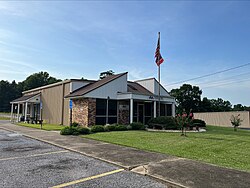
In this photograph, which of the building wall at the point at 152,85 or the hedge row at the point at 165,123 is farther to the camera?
the building wall at the point at 152,85

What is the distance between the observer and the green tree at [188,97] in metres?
53.3

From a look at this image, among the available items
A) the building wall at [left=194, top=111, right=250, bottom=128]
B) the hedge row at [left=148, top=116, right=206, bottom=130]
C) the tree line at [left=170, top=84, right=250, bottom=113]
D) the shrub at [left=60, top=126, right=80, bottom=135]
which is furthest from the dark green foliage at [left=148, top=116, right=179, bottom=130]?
the tree line at [left=170, top=84, right=250, bottom=113]

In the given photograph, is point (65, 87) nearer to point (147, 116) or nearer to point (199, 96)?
point (147, 116)

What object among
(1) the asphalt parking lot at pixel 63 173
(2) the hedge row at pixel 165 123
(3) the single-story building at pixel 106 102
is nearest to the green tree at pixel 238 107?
(3) the single-story building at pixel 106 102

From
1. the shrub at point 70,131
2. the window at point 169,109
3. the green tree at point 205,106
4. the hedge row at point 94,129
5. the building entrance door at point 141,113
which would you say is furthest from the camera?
the green tree at point 205,106

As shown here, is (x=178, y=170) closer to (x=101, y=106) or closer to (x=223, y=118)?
(x=101, y=106)

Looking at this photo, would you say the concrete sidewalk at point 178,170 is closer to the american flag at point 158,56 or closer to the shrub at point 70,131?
the shrub at point 70,131

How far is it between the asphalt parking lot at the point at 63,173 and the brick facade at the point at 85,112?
32.4ft

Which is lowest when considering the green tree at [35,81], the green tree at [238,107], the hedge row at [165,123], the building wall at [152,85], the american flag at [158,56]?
the hedge row at [165,123]

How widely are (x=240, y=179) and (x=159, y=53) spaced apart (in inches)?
615

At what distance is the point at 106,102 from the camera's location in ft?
59.7

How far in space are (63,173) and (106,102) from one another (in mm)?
13165

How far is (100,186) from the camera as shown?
166 inches

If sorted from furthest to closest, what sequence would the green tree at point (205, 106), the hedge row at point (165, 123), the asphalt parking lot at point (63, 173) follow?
1. the green tree at point (205, 106)
2. the hedge row at point (165, 123)
3. the asphalt parking lot at point (63, 173)
